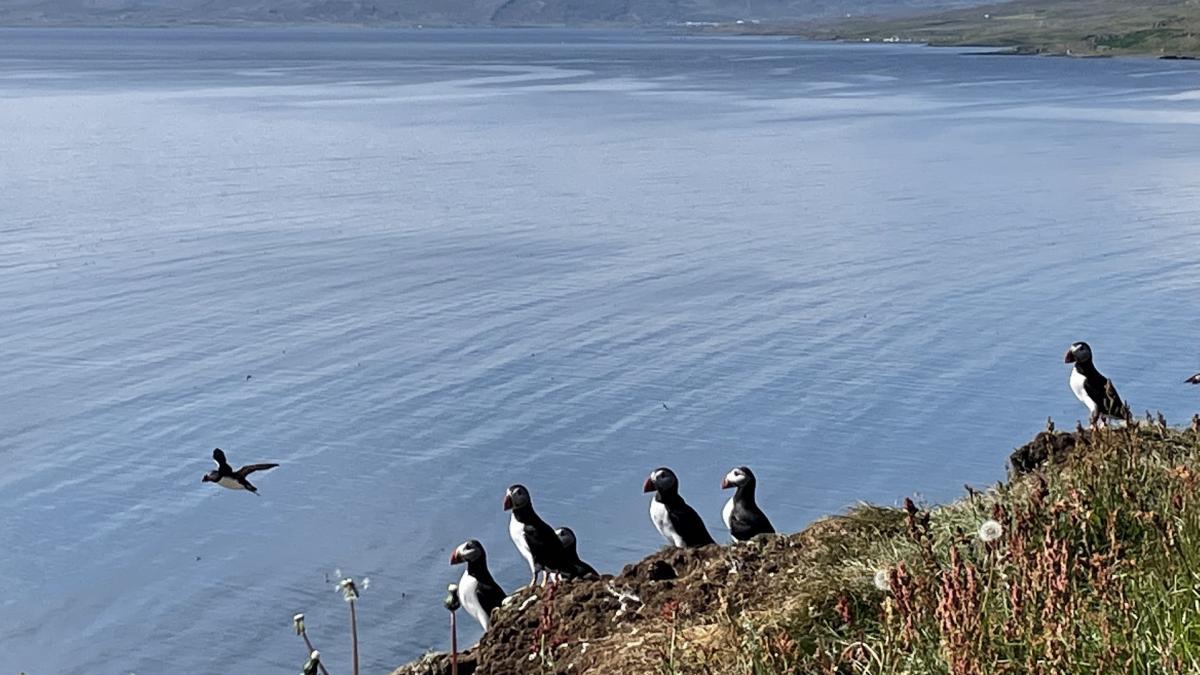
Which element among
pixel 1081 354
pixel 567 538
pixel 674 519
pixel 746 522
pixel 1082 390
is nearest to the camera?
pixel 567 538

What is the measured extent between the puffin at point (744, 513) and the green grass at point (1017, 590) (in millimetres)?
2877

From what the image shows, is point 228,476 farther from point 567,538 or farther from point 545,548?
point 545,548

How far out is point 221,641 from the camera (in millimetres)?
12523

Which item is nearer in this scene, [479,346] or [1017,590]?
[1017,590]

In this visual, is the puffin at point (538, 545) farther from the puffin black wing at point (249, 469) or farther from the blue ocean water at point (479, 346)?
the puffin black wing at point (249, 469)

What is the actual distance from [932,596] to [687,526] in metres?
5.24

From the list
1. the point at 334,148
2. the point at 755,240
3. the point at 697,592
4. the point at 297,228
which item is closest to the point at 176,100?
the point at 334,148

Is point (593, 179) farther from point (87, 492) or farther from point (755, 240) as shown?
point (87, 492)

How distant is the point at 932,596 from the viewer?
22.6 feet

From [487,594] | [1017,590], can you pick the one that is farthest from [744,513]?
[1017,590]

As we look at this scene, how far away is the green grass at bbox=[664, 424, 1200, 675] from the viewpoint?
18.3 ft

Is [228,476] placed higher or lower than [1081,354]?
higher

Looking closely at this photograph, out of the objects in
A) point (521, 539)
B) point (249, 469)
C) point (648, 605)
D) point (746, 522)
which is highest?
point (249, 469)

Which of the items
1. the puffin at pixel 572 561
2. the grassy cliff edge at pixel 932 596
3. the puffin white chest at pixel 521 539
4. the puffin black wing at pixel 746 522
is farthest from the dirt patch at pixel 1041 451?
the puffin white chest at pixel 521 539
